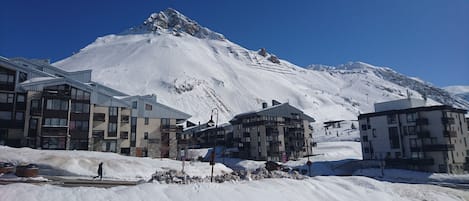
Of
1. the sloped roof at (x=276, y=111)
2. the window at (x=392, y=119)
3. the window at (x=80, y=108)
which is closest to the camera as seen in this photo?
the window at (x=80, y=108)

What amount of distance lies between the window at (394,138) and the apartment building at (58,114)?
165ft

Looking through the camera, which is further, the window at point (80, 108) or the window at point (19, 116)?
the window at point (80, 108)

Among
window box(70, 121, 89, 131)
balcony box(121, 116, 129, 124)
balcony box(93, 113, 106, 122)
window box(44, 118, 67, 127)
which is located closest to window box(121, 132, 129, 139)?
balcony box(121, 116, 129, 124)

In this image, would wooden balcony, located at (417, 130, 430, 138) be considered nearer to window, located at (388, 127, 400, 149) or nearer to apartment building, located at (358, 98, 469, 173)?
apartment building, located at (358, 98, 469, 173)

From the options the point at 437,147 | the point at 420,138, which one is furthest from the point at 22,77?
the point at 437,147

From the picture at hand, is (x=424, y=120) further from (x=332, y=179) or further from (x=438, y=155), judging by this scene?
(x=332, y=179)

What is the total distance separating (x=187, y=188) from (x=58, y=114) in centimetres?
4105

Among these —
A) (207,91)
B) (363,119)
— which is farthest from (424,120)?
(207,91)

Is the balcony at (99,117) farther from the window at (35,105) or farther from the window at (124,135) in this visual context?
the window at (35,105)

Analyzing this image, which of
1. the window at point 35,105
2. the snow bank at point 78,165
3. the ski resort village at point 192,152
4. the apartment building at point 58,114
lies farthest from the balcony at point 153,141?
the snow bank at point 78,165

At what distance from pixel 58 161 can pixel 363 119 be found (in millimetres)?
61837

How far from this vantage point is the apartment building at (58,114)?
5069cm

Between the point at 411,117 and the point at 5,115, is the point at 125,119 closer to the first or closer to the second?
the point at 5,115

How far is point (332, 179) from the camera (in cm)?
2739
